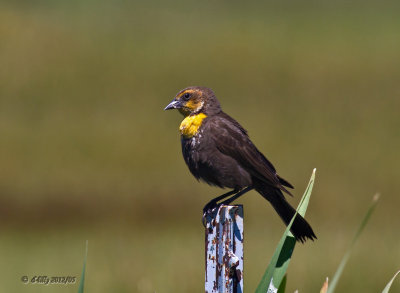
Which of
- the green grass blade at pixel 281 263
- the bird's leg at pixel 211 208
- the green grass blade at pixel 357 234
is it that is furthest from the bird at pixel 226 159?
the green grass blade at pixel 357 234

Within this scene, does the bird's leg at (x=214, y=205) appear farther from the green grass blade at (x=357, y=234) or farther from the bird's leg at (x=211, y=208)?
the green grass blade at (x=357, y=234)

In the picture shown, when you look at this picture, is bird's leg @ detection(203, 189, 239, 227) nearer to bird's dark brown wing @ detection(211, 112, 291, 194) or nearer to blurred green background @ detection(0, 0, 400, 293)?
bird's dark brown wing @ detection(211, 112, 291, 194)

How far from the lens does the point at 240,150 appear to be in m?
4.72

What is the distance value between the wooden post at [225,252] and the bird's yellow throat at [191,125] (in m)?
1.34

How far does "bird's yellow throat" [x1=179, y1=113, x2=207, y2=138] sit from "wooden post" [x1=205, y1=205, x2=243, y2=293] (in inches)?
52.8

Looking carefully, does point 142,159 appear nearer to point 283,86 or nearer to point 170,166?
point 170,166

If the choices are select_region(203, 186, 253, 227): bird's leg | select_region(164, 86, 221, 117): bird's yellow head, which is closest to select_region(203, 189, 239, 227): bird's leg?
select_region(203, 186, 253, 227): bird's leg

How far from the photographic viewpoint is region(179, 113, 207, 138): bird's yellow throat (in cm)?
475

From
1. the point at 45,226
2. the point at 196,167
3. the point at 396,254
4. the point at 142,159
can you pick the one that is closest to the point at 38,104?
the point at 142,159

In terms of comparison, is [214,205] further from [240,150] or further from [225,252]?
[225,252]

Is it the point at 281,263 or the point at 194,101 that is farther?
the point at 194,101

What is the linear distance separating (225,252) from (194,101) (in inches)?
69.1

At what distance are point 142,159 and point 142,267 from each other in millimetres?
4515

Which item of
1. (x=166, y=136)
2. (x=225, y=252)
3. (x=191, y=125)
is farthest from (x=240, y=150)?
(x=166, y=136)
